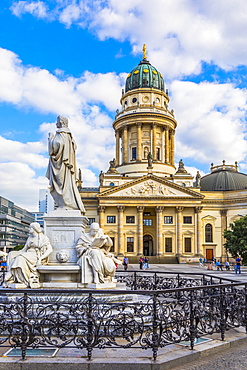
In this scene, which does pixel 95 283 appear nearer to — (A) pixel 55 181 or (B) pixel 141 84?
(A) pixel 55 181

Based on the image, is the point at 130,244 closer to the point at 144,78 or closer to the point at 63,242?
the point at 144,78

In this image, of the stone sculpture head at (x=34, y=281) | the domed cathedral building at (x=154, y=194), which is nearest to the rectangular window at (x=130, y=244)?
the domed cathedral building at (x=154, y=194)

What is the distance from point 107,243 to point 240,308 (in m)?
3.37

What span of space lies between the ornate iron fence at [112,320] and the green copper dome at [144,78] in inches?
2665

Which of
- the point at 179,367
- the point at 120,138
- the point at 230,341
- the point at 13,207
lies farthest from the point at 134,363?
the point at 13,207

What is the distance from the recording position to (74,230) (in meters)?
9.54

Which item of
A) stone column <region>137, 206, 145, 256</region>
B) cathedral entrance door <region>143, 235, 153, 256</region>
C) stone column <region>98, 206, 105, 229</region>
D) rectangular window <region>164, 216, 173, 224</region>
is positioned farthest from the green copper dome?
cathedral entrance door <region>143, 235, 153, 256</region>

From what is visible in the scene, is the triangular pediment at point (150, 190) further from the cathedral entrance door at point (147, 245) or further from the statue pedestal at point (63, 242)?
the statue pedestal at point (63, 242)

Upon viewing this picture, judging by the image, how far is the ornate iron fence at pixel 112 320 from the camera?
596 cm

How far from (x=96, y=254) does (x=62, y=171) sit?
239 centimetres

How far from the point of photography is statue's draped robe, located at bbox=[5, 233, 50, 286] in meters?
8.69

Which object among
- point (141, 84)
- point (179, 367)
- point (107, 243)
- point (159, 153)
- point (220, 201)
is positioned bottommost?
point (179, 367)

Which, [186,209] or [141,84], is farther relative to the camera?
[141,84]

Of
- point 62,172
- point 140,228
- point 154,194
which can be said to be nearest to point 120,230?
point 140,228
